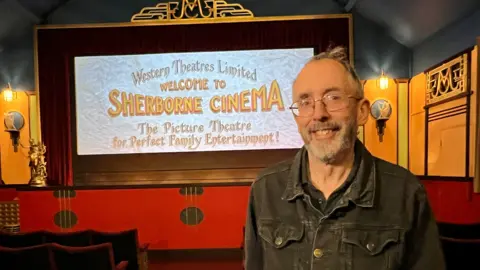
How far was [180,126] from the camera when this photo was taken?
598 cm

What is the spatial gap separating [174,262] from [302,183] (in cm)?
348

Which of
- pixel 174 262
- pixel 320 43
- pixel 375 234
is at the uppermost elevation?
pixel 320 43

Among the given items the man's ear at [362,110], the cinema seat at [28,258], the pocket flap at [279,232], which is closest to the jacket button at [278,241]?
the pocket flap at [279,232]

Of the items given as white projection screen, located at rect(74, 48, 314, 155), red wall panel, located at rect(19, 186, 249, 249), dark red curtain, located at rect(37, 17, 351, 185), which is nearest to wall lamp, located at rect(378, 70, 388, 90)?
dark red curtain, located at rect(37, 17, 351, 185)

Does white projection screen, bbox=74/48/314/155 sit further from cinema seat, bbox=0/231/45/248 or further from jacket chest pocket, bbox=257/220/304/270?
jacket chest pocket, bbox=257/220/304/270

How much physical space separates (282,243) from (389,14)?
5.42 meters

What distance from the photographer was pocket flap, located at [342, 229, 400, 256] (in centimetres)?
86

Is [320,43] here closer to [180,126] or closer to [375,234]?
[180,126]

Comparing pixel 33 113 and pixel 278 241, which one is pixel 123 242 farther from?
pixel 33 113

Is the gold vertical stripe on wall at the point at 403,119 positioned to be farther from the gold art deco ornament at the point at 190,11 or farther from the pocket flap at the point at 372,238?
the pocket flap at the point at 372,238

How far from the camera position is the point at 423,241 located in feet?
2.85

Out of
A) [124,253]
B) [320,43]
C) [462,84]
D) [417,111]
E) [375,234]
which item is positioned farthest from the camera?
[320,43]

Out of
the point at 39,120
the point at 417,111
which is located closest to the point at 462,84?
the point at 417,111

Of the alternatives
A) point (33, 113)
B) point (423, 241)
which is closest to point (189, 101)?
point (33, 113)
